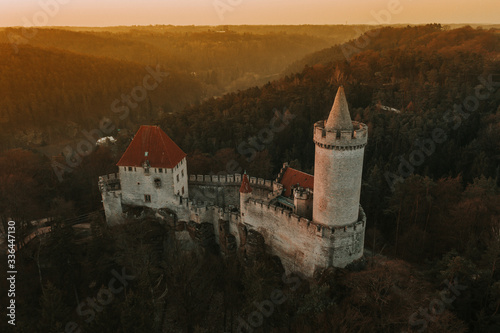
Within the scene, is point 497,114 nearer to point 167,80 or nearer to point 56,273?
point 56,273

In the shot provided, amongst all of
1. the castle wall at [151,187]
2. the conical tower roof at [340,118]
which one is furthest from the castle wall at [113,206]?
the conical tower roof at [340,118]

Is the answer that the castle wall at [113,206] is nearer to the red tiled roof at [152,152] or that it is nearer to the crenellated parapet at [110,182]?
the crenellated parapet at [110,182]

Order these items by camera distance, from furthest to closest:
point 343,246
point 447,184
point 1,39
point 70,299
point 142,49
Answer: point 142,49, point 1,39, point 447,184, point 70,299, point 343,246

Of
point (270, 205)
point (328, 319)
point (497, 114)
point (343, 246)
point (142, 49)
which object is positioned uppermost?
point (142, 49)

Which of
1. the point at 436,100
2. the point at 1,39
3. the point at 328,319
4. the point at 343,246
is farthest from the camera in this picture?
the point at 1,39

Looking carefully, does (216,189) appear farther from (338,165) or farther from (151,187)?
(338,165)

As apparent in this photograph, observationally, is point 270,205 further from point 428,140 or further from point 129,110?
point 129,110

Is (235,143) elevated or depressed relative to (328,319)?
elevated

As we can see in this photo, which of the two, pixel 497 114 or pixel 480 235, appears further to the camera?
pixel 497 114

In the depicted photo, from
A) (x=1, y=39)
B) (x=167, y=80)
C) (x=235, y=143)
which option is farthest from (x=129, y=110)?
(x=235, y=143)
